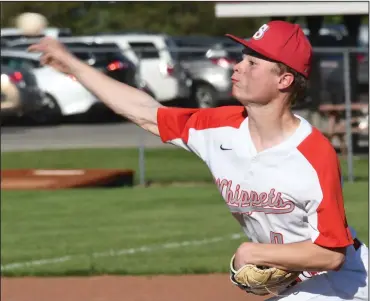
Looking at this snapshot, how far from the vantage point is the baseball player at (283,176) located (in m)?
4.22

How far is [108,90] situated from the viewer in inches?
196

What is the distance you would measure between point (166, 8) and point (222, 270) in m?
28.5

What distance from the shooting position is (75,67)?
4992mm

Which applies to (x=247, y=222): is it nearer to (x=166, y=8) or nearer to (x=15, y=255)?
(x=15, y=255)

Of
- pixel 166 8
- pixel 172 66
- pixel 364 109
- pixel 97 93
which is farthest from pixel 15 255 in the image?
pixel 166 8

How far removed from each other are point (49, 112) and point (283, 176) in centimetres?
2031

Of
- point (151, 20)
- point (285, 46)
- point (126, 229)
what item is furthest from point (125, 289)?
point (151, 20)

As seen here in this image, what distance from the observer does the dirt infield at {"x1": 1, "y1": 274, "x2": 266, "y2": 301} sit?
8.87m

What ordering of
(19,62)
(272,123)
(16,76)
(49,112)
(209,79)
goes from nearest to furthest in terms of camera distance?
1. (272,123)
2. (16,76)
3. (49,112)
4. (19,62)
5. (209,79)

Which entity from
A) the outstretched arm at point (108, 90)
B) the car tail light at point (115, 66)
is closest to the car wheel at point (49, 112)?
the car tail light at point (115, 66)

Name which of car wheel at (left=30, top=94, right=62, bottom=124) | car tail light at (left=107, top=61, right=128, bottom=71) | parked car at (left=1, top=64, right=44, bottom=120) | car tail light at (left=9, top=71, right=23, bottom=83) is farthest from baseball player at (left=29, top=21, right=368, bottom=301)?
car tail light at (left=107, top=61, right=128, bottom=71)

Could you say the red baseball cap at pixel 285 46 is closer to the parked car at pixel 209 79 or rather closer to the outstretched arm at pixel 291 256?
the outstretched arm at pixel 291 256

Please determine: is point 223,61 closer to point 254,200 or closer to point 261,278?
point 254,200

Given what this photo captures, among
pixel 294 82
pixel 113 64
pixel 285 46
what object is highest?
pixel 285 46
